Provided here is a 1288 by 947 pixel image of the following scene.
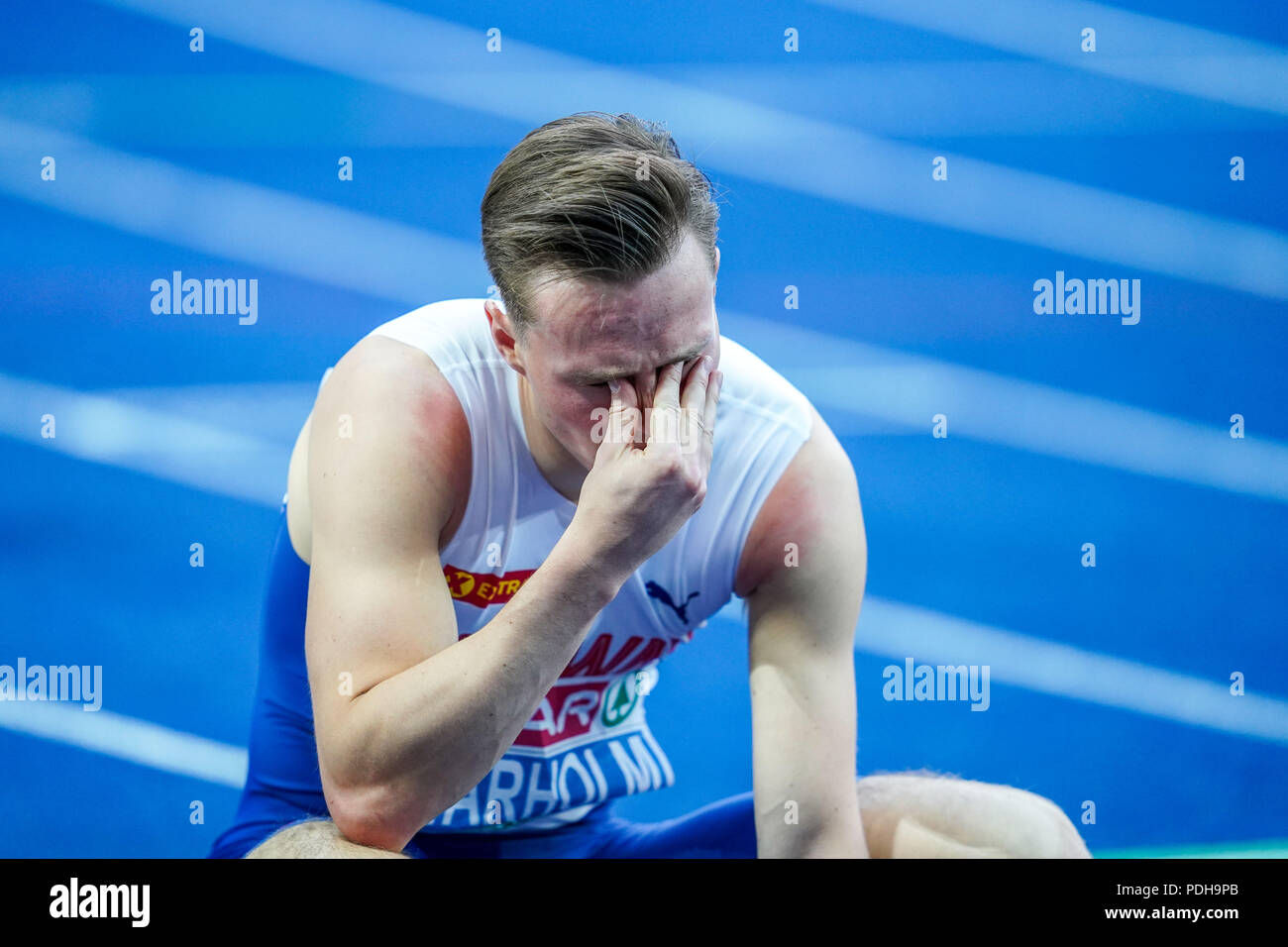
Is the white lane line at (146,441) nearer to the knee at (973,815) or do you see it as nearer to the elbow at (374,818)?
the elbow at (374,818)

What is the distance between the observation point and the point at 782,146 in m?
4.45

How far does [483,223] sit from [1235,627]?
10.9 ft

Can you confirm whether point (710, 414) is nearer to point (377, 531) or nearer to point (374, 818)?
point (377, 531)

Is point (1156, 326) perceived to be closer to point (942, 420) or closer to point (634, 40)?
point (942, 420)

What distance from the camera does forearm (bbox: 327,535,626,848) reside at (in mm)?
1589

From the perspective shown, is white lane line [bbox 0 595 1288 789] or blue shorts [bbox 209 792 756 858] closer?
blue shorts [bbox 209 792 756 858]

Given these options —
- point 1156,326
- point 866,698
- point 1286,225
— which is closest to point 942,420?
point 1156,326

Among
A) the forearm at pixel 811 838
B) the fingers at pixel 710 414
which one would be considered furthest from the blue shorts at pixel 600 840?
the fingers at pixel 710 414

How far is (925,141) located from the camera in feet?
14.8

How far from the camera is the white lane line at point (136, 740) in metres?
3.56

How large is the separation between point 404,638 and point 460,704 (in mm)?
134

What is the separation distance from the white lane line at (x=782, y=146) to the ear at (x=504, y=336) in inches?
94.9

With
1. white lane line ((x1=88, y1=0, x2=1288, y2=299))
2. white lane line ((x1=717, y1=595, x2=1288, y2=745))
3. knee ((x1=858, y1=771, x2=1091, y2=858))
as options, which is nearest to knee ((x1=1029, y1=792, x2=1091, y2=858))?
knee ((x1=858, y1=771, x2=1091, y2=858))

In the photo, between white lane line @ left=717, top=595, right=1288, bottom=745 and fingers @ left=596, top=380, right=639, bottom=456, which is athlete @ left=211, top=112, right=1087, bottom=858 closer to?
fingers @ left=596, top=380, right=639, bottom=456
